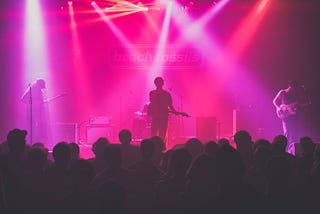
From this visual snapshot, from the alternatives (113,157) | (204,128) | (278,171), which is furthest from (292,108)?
(278,171)

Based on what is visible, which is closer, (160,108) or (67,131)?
(160,108)

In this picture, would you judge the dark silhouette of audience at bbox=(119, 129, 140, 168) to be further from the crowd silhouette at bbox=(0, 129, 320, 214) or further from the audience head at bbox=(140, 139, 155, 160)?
the audience head at bbox=(140, 139, 155, 160)

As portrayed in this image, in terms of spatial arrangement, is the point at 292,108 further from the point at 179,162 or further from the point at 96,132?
the point at 179,162

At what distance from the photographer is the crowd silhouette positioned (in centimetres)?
400

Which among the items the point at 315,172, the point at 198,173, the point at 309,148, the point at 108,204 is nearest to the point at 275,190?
the point at 198,173

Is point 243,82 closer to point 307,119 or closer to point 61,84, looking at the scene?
point 307,119

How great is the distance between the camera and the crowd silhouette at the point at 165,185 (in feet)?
13.1

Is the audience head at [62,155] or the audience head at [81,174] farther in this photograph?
the audience head at [62,155]

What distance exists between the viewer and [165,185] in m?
4.81

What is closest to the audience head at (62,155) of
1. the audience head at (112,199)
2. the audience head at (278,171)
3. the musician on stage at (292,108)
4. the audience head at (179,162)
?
the audience head at (179,162)

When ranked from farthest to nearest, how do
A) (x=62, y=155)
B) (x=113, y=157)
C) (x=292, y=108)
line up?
(x=292, y=108) < (x=62, y=155) < (x=113, y=157)

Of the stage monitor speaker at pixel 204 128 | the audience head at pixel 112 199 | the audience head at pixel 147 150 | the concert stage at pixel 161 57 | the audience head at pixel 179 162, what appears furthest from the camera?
the concert stage at pixel 161 57

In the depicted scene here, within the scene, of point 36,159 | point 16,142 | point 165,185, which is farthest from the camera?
point 16,142

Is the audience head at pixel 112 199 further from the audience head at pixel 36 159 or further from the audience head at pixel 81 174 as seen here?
the audience head at pixel 36 159
